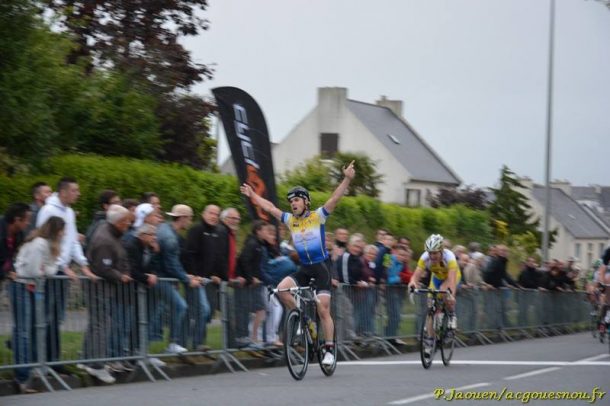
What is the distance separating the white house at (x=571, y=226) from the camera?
99625 millimetres

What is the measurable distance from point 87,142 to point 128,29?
6.08m

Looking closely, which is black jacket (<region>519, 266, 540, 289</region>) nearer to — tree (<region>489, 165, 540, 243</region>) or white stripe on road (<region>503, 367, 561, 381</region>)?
white stripe on road (<region>503, 367, 561, 381</region>)

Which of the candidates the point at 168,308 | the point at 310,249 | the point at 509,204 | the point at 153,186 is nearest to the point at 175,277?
the point at 168,308

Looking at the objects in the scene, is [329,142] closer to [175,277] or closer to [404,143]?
[404,143]

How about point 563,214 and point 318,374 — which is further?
point 563,214

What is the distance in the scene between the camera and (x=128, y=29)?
35.5m

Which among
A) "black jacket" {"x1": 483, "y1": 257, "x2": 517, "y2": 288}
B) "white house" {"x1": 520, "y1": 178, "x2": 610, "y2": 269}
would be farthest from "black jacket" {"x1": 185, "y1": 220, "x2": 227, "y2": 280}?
"white house" {"x1": 520, "y1": 178, "x2": 610, "y2": 269}

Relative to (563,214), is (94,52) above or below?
above

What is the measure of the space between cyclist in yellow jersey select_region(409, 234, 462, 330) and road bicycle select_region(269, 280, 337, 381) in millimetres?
2075

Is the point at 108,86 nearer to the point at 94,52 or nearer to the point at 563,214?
the point at 94,52

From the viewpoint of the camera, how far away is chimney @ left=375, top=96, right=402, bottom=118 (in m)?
79.1

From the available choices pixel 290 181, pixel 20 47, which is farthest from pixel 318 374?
pixel 290 181

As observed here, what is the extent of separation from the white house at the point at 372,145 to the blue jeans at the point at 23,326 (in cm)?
5710

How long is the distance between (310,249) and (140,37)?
21.3m
